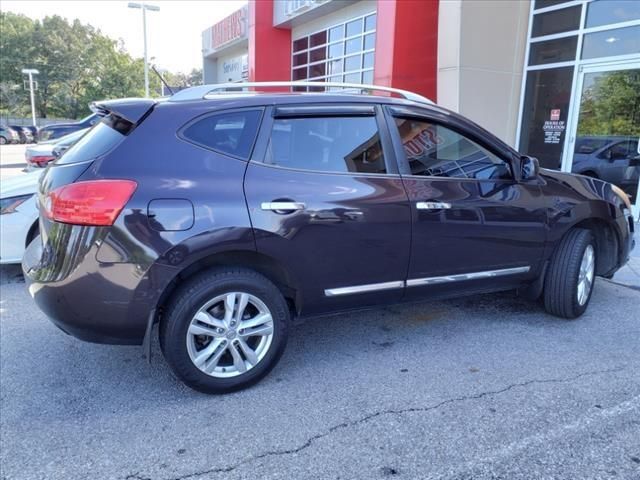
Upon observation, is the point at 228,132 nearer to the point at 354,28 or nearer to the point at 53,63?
the point at 354,28

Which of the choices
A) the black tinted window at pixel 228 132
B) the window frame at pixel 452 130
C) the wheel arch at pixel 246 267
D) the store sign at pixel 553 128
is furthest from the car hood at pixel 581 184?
the store sign at pixel 553 128

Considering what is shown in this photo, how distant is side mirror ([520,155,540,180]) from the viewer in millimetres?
3738

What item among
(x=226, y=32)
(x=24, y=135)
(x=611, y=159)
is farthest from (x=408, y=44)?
(x=24, y=135)

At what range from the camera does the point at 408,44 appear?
10164 mm

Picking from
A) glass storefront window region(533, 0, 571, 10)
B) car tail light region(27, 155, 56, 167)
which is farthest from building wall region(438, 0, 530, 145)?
car tail light region(27, 155, 56, 167)

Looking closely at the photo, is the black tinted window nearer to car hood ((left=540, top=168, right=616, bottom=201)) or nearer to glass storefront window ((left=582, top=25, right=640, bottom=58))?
car hood ((left=540, top=168, right=616, bottom=201))

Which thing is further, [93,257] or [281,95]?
[281,95]

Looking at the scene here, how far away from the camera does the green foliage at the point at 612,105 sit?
7973 mm

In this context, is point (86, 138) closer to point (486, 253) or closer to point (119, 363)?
point (119, 363)

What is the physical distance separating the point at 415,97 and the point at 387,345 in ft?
6.10

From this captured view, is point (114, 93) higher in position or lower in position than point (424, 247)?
higher

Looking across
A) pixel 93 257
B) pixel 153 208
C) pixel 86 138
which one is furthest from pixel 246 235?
pixel 86 138

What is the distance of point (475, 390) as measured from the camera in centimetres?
310

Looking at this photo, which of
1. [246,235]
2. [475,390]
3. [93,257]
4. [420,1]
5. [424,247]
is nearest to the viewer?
[93,257]
